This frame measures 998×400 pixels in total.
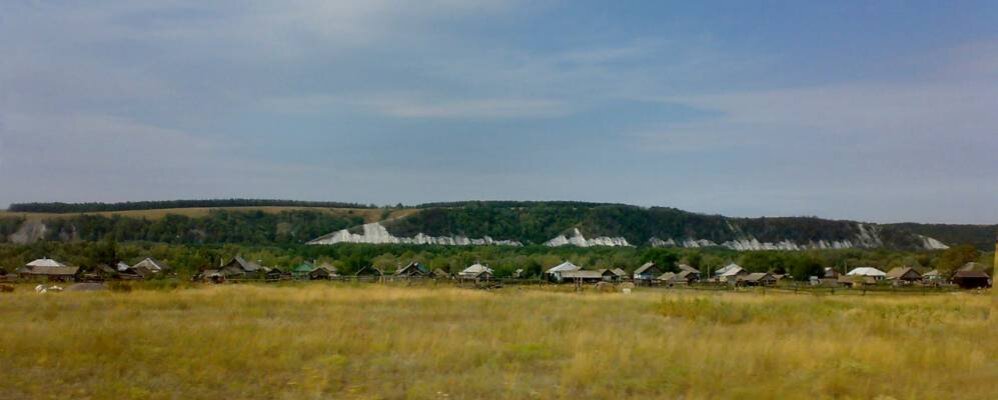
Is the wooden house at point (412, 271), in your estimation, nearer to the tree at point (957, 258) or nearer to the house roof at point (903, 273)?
the house roof at point (903, 273)

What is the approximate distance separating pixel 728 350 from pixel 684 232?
189 m

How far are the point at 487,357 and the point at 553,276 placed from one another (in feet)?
249

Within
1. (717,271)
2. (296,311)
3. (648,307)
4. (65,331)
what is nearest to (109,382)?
(65,331)

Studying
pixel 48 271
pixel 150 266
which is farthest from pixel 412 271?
pixel 48 271

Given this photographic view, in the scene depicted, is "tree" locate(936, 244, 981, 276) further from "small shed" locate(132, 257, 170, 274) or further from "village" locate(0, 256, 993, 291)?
"small shed" locate(132, 257, 170, 274)

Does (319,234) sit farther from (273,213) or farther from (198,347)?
(198,347)

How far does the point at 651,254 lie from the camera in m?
110

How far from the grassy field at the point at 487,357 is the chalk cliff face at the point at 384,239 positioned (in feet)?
468

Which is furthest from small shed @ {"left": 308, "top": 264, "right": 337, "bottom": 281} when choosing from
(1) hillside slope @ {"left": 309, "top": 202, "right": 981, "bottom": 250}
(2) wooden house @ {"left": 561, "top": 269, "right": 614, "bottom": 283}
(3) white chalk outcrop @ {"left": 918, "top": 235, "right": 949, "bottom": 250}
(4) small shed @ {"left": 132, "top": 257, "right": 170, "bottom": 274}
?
(3) white chalk outcrop @ {"left": 918, "top": 235, "right": 949, "bottom": 250}

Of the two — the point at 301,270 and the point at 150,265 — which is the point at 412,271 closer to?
the point at 301,270

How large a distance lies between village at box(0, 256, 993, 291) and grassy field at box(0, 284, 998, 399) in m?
48.6

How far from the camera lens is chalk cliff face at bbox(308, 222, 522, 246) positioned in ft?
530

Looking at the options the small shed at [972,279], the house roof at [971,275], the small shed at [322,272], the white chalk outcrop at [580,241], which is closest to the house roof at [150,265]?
the small shed at [322,272]

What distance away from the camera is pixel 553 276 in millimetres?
88062
